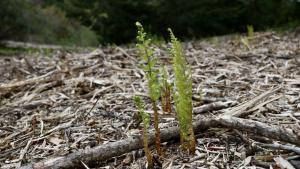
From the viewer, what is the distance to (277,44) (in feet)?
21.2

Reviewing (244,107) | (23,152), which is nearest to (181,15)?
(244,107)

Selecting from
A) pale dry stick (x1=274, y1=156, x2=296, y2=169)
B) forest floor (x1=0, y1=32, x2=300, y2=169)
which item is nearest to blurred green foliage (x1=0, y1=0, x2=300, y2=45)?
forest floor (x1=0, y1=32, x2=300, y2=169)

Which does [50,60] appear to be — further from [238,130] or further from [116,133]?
[238,130]

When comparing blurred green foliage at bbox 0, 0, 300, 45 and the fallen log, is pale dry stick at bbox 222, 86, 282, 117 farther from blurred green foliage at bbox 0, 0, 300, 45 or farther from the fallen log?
blurred green foliage at bbox 0, 0, 300, 45

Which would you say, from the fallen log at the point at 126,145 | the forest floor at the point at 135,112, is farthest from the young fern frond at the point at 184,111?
the fallen log at the point at 126,145

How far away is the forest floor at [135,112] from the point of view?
7.95ft

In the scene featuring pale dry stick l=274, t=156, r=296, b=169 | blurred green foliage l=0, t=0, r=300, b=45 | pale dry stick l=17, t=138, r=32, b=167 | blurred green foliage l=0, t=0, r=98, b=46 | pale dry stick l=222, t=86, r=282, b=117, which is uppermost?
blurred green foliage l=0, t=0, r=98, b=46

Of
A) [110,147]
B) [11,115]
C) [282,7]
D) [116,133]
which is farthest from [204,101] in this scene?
[282,7]

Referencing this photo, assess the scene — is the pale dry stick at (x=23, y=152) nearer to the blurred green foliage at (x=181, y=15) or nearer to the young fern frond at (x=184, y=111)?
the young fern frond at (x=184, y=111)

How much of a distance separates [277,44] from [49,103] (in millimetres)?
3843

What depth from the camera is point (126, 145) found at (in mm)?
2520

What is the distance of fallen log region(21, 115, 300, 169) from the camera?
2.40 metres

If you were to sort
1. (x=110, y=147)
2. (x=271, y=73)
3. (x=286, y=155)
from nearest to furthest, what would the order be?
(x=286, y=155)
(x=110, y=147)
(x=271, y=73)

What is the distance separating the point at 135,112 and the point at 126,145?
69cm
